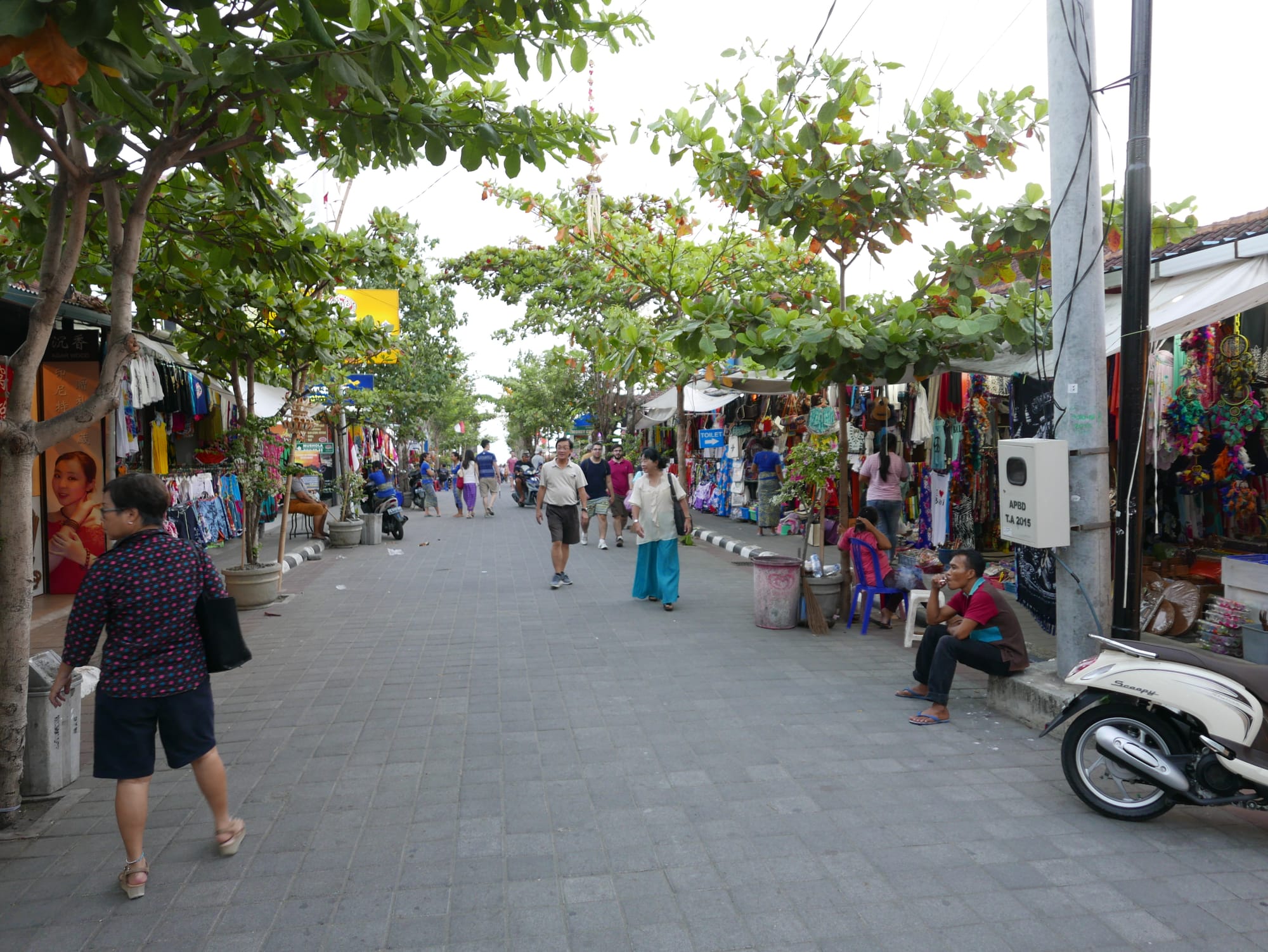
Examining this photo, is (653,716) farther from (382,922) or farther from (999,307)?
(999,307)

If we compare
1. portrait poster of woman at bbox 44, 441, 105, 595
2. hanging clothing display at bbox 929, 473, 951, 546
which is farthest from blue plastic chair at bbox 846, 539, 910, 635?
portrait poster of woman at bbox 44, 441, 105, 595

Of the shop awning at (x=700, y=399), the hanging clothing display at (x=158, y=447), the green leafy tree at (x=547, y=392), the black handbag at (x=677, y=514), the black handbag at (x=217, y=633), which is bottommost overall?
the black handbag at (x=217, y=633)

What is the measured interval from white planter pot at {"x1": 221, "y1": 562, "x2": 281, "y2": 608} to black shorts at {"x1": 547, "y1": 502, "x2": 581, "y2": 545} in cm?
318

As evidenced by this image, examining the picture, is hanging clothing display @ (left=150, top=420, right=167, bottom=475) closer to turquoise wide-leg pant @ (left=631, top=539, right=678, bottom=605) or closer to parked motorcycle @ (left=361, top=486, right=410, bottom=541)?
parked motorcycle @ (left=361, top=486, right=410, bottom=541)

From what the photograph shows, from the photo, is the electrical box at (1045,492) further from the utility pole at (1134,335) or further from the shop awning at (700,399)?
the shop awning at (700,399)

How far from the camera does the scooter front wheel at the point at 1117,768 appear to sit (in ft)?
12.9

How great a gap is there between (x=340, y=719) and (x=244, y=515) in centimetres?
504

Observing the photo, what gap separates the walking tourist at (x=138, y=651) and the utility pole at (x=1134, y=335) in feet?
16.4

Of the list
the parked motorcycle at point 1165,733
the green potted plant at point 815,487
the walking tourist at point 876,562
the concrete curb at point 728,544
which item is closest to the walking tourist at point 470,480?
the concrete curb at point 728,544

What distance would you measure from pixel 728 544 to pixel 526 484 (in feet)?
45.2

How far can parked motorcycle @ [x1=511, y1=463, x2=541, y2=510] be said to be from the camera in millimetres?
27125

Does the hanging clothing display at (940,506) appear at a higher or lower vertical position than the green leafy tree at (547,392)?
lower

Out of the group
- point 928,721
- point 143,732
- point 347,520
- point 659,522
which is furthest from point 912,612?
point 347,520

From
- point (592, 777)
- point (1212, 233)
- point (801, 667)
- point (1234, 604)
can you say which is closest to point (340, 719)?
point (592, 777)
